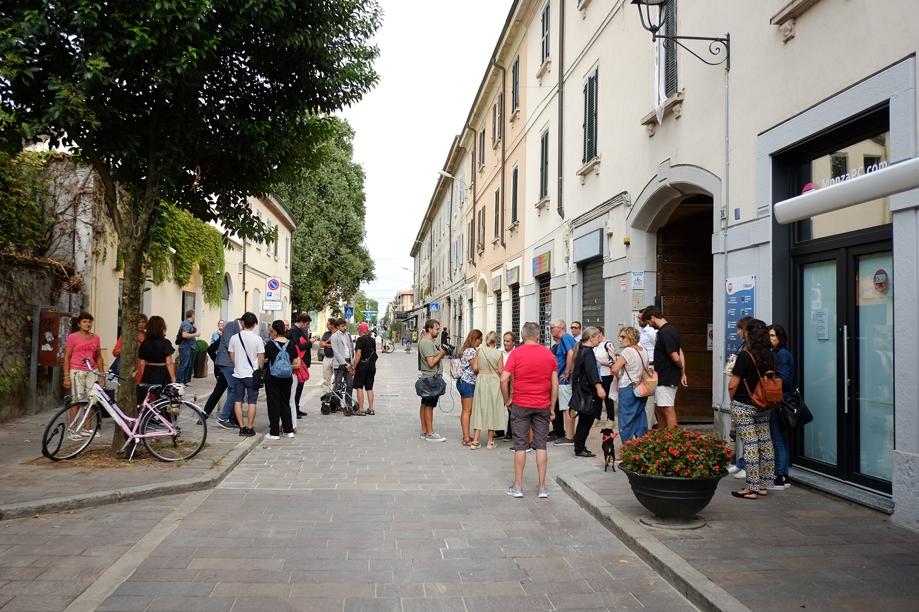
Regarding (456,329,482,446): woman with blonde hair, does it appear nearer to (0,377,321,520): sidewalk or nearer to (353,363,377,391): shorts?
(0,377,321,520): sidewalk

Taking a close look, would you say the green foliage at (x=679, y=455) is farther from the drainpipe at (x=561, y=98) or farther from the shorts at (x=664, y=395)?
the drainpipe at (x=561, y=98)

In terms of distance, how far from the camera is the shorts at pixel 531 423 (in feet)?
24.0

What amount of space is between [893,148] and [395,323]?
248ft

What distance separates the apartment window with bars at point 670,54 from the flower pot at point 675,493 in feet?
21.4

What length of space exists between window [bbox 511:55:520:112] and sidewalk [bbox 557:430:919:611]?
16.6 m

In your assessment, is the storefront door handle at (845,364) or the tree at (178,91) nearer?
the storefront door handle at (845,364)

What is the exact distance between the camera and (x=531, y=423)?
7.48 meters

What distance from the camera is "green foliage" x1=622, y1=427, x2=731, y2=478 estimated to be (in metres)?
5.60

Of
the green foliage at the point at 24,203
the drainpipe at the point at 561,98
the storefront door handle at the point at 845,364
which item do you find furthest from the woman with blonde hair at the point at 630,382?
the green foliage at the point at 24,203

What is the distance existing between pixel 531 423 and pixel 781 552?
286 cm

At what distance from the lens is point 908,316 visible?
578 centimetres

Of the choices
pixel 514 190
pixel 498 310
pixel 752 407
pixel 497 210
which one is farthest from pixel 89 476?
pixel 498 310

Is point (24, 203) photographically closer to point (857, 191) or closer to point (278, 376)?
point (278, 376)

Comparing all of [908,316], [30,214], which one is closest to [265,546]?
[908,316]
